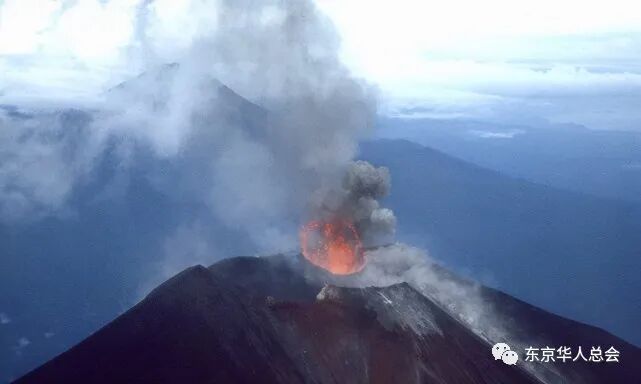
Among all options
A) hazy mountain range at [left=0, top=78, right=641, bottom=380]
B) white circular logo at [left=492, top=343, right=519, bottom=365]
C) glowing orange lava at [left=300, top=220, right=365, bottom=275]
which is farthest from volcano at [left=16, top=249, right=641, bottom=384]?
hazy mountain range at [left=0, top=78, right=641, bottom=380]

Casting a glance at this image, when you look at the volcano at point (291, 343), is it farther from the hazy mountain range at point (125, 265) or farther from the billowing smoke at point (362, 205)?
the hazy mountain range at point (125, 265)

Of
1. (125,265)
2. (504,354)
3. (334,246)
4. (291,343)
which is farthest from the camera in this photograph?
(125,265)

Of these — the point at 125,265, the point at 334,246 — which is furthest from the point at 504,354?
the point at 125,265

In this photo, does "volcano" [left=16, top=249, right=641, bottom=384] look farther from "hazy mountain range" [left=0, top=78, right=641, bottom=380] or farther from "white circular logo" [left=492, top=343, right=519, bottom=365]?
"hazy mountain range" [left=0, top=78, right=641, bottom=380]

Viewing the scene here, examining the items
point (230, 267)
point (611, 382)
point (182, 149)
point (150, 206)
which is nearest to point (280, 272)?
point (230, 267)

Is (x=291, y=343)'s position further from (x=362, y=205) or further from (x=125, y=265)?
Result: (x=125, y=265)

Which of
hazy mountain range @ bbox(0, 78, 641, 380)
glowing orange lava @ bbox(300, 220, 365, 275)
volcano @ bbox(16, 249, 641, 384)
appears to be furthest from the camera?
hazy mountain range @ bbox(0, 78, 641, 380)

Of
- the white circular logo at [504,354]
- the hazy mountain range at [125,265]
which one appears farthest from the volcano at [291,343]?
the hazy mountain range at [125,265]
